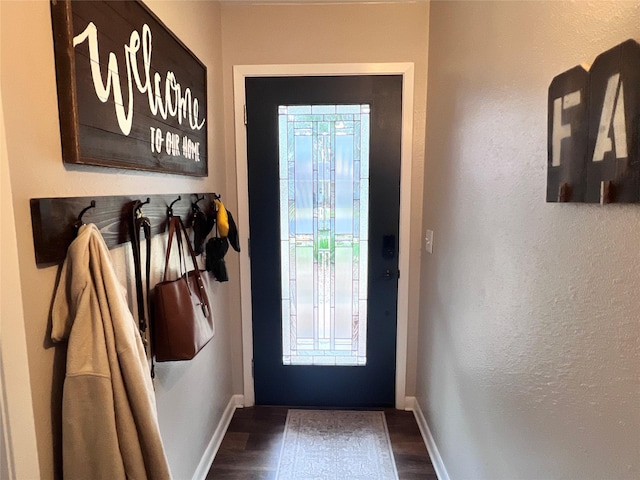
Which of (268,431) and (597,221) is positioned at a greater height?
(597,221)

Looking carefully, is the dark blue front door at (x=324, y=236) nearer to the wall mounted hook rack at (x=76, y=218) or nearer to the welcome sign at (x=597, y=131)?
the wall mounted hook rack at (x=76, y=218)

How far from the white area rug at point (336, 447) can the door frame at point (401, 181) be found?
0.31 m

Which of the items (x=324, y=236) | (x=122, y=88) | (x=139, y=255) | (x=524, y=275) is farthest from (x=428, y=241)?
(x=122, y=88)

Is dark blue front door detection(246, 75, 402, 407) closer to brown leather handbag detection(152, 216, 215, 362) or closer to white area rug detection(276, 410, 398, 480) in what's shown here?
white area rug detection(276, 410, 398, 480)

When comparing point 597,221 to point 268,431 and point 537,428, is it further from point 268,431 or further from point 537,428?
point 268,431

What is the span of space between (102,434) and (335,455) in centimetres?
143

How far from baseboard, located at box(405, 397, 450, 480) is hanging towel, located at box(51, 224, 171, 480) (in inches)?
56.7

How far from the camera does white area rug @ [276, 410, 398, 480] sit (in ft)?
5.97

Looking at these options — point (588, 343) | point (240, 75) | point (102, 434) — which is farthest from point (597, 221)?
point (240, 75)

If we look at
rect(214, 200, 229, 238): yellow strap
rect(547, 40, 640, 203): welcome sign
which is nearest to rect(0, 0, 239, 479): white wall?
rect(214, 200, 229, 238): yellow strap

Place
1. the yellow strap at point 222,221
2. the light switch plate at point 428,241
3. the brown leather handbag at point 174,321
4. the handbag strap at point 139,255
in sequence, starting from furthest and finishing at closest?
the light switch plate at point 428,241 → the yellow strap at point 222,221 → the brown leather handbag at point 174,321 → the handbag strap at point 139,255

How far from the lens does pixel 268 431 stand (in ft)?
6.98

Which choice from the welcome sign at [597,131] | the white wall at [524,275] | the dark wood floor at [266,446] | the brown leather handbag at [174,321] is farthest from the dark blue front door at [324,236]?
the welcome sign at [597,131]

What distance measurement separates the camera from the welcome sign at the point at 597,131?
0.66 m
